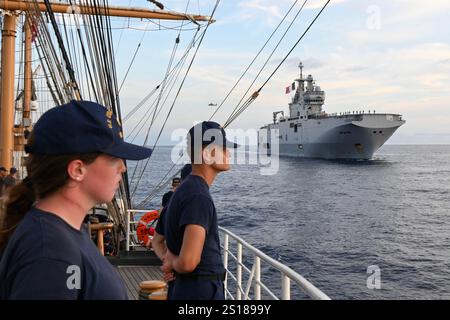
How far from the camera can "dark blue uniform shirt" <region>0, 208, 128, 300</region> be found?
3.99ft

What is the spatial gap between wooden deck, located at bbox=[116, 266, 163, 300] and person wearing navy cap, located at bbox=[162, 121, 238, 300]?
165 inches

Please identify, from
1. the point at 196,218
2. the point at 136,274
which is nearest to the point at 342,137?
the point at 136,274

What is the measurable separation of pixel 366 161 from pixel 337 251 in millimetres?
64192

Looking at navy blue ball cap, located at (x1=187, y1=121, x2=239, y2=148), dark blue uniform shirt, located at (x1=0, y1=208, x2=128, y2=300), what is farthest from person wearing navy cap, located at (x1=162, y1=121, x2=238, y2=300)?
dark blue uniform shirt, located at (x1=0, y1=208, x2=128, y2=300)

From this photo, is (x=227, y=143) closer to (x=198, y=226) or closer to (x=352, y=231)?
(x=198, y=226)

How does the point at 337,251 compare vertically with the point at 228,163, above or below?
below

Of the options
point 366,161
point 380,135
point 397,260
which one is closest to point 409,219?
point 397,260

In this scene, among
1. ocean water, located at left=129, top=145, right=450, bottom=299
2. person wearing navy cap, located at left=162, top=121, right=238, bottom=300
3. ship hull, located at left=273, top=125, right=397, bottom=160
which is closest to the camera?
person wearing navy cap, located at left=162, top=121, right=238, bottom=300

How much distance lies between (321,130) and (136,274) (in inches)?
2881

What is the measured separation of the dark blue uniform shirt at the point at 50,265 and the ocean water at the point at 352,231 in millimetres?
13855

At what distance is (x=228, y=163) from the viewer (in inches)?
111

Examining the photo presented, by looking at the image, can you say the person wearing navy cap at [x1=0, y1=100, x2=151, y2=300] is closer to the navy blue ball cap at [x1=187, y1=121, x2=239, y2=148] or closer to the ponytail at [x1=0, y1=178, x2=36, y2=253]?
the ponytail at [x1=0, y1=178, x2=36, y2=253]

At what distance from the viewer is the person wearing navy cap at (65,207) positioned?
1230mm
